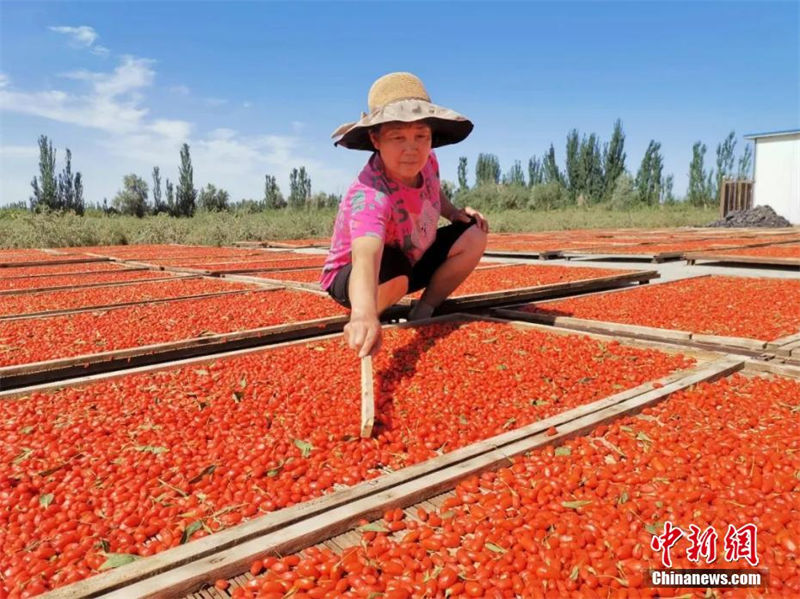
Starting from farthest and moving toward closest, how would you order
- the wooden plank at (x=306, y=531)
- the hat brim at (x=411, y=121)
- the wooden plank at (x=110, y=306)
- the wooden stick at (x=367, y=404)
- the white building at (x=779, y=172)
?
the white building at (x=779, y=172), the wooden plank at (x=110, y=306), the hat brim at (x=411, y=121), the wooden stick at (x=367, y=404), the wooden plank at (x=306, y=531)

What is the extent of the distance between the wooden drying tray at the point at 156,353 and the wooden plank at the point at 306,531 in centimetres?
189

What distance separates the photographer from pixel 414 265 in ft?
11.9

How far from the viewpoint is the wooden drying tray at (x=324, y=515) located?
4.04ft

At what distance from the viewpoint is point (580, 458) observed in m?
1.87


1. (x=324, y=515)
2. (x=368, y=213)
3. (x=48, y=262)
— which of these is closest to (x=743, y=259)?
(x=368, y=213)

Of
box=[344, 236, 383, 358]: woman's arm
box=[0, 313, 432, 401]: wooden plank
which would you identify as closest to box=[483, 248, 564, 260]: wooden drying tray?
box=[0, 313, 432, 401]: wooden plank

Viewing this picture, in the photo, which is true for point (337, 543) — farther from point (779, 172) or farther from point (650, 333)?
point (779, 172)

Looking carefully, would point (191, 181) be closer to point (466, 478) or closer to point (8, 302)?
point (8, 302)

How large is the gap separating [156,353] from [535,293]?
120 inches

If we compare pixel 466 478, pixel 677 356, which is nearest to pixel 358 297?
pixel 466 478

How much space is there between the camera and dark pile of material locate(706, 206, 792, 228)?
2076 cm

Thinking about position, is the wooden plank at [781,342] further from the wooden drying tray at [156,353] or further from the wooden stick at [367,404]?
the wooden drying tray at [156,353]

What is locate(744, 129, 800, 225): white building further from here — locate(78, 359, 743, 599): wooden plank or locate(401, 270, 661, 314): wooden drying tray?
locate(78, 359, 743, 599): wooden plank

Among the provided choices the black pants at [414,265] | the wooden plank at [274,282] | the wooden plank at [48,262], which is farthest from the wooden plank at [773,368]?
the wooden plank at [48,262]
